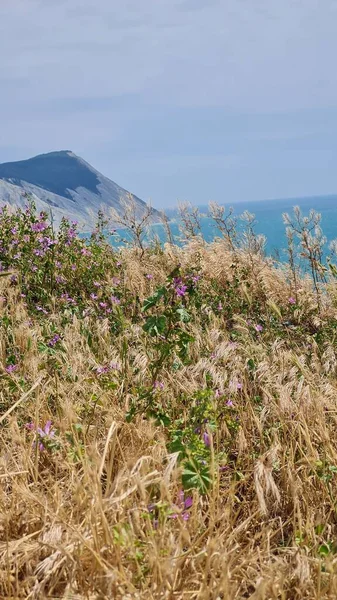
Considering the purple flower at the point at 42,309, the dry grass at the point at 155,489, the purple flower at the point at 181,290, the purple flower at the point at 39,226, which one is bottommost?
the dry grass at the point at 155,489

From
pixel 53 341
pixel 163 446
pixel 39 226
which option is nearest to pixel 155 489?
pixel 163 446

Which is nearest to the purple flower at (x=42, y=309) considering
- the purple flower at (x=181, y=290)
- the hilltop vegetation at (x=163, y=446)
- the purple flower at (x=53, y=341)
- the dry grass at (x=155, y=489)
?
the hilltop vegetation at (x=163, y=446)

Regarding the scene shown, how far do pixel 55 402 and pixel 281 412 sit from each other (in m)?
1.22

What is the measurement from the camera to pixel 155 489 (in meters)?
2.13

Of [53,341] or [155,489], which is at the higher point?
[53,341]

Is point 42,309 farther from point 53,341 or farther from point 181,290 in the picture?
point 181,290

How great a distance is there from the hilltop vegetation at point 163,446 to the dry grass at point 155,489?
1 centimetres

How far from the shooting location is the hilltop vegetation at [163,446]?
1804 mm

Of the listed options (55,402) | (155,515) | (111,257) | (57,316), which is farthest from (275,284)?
(155,515)

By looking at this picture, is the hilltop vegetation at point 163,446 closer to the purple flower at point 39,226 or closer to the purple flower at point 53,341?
the purple flower at point 53,341

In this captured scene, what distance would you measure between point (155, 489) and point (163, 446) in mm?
462

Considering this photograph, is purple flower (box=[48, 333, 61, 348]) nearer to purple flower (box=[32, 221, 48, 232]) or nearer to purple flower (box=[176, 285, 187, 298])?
purple flower (box=[176, 285, 187, 298])

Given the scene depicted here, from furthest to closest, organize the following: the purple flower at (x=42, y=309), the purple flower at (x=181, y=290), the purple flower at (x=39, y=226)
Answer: the purple flower at (x=39, y=226), the purple flower at (x=42, y=309), the purple flower at (x=181, y=290)

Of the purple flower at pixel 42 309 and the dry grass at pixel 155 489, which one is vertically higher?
the purple flower at pixel 42 309
